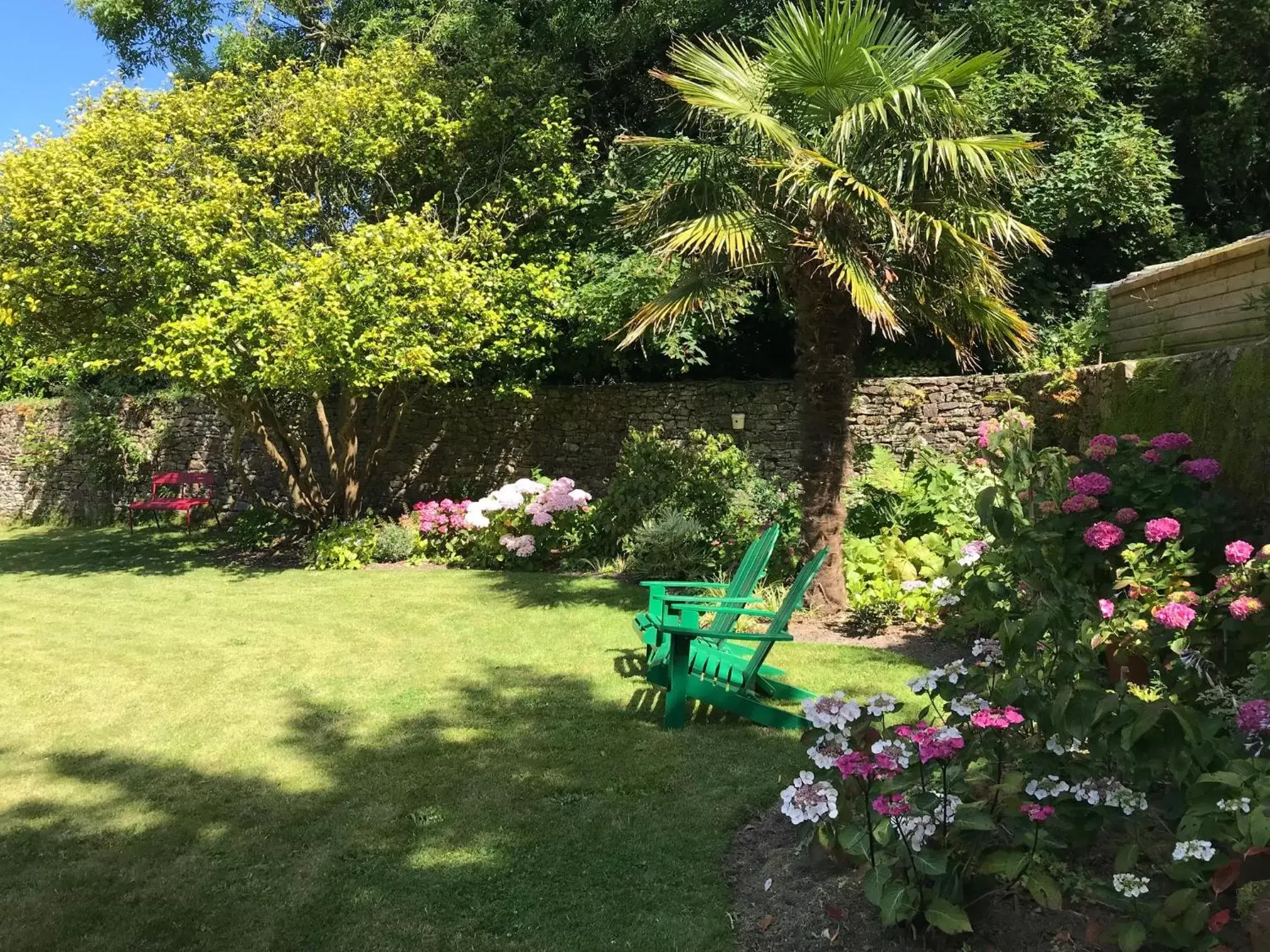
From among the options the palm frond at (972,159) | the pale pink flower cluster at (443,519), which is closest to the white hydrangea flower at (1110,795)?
the palm frond at (972,159)

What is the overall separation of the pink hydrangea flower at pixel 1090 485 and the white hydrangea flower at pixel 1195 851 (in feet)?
7.52

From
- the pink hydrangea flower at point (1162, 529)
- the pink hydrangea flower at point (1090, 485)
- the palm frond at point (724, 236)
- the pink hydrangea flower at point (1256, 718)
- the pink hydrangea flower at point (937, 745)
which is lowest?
the pink hydrangea flower at point (937, 745)

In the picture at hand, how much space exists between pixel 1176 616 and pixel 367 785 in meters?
3.29

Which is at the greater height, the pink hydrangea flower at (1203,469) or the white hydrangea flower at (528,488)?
the pink hydrangea flower at (1203,469)

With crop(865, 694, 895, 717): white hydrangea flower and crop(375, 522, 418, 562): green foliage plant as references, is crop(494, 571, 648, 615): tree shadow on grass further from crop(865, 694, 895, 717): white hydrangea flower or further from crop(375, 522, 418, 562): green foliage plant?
crop(865, 694, 895, 717): white hydrangea flower

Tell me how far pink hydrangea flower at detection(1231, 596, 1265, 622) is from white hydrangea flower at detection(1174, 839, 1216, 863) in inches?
42.2

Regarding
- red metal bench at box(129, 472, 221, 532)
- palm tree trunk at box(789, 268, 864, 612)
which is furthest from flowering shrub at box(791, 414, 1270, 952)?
red metal bench at box(129, 472, 221, 532)

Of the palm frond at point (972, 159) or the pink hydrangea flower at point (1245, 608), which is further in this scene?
the palm frond at point (972, 159)

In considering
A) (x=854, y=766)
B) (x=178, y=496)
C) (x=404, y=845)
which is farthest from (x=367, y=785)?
(x=178, y=496)

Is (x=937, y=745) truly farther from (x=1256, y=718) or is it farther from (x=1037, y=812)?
(x=1256, y=718)

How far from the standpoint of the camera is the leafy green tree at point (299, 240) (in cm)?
880

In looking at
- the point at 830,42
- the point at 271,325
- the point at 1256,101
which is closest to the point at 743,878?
the point at 830,42

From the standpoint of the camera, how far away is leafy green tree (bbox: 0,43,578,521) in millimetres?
8805

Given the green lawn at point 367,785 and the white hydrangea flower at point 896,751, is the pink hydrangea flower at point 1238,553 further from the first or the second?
the green lawn at point 367,785
